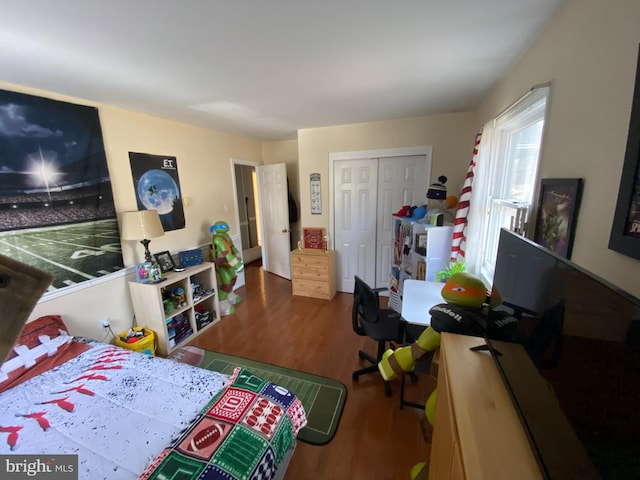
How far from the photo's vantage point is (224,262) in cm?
316

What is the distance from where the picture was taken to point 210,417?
4.03 ft

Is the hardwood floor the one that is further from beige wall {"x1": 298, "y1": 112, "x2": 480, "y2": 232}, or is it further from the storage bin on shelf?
beige wall {"x1": 298, "y1": 112, "x2": 480, "y2": 232}

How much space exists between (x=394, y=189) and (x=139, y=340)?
10.2 ft

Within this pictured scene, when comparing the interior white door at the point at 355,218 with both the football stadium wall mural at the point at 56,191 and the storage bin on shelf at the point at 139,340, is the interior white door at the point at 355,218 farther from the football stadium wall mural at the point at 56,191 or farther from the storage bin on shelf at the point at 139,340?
the football stadium wall mural at the point at 56,191

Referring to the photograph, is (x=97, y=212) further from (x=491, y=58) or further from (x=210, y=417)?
(x=491, y=58)

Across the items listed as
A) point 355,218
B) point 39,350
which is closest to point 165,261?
point 39,350

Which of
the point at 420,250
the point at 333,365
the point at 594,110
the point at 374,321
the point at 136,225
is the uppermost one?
the point at 594,110

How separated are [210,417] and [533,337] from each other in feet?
4.50

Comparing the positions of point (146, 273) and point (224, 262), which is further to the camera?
point (224, 262)

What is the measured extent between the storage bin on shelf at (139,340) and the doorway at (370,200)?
230cm

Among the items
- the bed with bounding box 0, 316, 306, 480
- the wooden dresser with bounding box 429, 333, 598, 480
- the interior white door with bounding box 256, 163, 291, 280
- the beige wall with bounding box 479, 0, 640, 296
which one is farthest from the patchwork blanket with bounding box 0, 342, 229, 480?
the interior white door with bounding box 256, 163, 291, 280

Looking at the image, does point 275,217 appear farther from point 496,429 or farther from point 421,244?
point 496,429

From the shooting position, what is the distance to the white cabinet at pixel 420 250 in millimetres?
2463

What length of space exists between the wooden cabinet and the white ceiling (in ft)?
6.12
